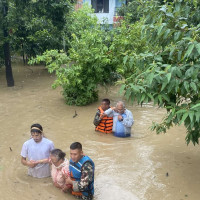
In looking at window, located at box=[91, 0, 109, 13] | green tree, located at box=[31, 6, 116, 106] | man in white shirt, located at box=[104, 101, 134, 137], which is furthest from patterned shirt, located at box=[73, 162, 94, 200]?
window, located at box=[91, 0, 109, 13]

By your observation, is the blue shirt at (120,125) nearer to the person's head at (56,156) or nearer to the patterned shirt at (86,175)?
the person's head at (56,156)

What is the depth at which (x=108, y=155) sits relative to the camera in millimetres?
6695

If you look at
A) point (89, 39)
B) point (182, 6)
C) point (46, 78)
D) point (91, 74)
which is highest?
point (182, 6)

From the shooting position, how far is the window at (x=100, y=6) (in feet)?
86.0

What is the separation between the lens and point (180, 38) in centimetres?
397

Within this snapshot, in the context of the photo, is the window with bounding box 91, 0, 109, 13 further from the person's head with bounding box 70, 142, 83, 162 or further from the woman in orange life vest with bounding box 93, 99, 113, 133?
the person's head with bounding box 70, 142, 83, 162

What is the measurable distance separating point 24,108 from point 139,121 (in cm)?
416

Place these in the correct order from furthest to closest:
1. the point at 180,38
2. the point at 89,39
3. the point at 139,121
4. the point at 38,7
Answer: the point at 38,7 → the point at 89,39 → the point at 139,121 → the point at 180,38

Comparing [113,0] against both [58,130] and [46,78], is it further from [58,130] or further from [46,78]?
[58,130]

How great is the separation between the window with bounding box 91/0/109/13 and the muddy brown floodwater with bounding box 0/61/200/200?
17041 mm

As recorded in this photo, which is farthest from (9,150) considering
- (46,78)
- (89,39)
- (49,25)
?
(46,78)

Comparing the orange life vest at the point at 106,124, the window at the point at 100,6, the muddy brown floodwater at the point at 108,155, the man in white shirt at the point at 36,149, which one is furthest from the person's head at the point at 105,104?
the window at the point at 100,6

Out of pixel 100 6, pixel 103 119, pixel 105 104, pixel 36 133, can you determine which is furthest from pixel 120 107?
pixel 100 6

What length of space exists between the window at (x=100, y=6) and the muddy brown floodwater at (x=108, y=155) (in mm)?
17041
